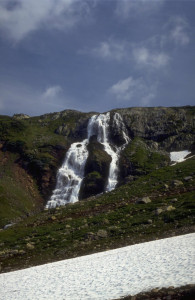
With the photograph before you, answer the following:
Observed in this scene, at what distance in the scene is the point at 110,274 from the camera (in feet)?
56.0

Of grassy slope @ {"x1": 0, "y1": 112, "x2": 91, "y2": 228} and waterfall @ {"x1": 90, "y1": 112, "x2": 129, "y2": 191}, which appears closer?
grassy slope @ {"x1": 0, "y1": 112, "x2": 91, "y2": 228}

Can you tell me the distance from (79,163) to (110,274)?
290 ft

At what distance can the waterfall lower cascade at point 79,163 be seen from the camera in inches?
3547

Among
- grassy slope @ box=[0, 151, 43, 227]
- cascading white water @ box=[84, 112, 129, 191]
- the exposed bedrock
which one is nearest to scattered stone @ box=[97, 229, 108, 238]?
grassy slope @ box=[0, 151, 43, 227]

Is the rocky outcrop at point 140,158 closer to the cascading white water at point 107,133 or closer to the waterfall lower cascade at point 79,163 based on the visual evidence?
the cascading white water at point 107,133

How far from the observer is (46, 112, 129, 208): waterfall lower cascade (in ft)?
296

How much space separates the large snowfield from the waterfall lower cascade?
65465 millimetres

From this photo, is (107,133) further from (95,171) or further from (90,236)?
(90,236)

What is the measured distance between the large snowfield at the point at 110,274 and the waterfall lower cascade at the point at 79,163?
215 feet

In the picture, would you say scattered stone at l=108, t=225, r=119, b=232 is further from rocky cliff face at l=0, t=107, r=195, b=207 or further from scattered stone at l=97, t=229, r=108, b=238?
rocky cliff face at l=0, t=107, r=195, b=207

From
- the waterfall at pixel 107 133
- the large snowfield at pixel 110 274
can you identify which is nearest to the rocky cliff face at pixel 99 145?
the waterfall at pixel 107 133

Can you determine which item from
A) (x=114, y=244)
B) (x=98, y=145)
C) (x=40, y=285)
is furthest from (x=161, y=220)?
(x=98, y=145)

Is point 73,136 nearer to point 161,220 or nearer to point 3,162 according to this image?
point 3,162

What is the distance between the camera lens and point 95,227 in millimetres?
34750
